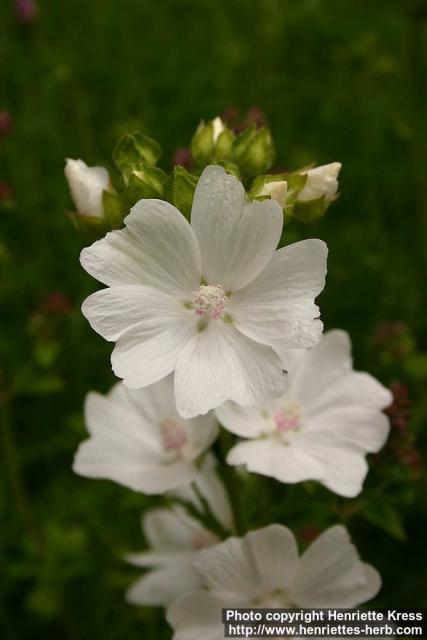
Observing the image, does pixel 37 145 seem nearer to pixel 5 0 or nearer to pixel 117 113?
A: pixel 117 113

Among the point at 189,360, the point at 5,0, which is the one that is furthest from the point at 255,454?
the point at 5,0

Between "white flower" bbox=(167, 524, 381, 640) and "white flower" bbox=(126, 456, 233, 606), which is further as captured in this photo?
"white flower" bbox=(126, 456, 233, 606)

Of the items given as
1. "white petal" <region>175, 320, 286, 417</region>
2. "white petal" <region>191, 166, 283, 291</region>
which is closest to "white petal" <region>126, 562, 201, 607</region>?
"white petal" <region>175, 320, 286, 417</region>

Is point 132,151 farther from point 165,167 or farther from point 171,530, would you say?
point 165,167

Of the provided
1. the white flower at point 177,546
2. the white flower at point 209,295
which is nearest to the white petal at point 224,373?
the white flower at point 209,295

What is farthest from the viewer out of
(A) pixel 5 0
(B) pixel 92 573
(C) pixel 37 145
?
(A) pixel 5 0

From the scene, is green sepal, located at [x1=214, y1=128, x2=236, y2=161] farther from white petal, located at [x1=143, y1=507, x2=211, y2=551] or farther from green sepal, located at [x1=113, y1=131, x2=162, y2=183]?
white petal, located at [x1=143, y1=507, x2=211, y2=551]
